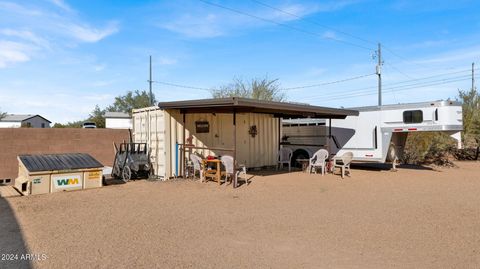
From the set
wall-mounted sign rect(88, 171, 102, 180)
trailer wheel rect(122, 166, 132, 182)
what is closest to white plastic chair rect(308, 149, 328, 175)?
trailer wheel rect(122, 166, 132, 182)

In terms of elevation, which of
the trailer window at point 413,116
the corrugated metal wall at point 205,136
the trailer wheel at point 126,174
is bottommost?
the trailer wheel at point 126,174

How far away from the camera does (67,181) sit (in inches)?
344

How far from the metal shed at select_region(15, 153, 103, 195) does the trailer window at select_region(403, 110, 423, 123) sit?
9855mm

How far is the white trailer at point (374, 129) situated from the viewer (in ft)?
36.4

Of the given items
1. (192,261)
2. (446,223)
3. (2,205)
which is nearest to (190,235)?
(192,261)

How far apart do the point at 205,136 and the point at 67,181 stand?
4.58 meters

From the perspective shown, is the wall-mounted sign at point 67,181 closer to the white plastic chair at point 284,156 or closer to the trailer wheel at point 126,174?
the trailer wheel at point 126,174

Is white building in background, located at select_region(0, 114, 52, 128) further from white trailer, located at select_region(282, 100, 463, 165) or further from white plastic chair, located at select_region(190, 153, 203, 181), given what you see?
white plastic chair, located at select_region(190, 153, 203, 181)

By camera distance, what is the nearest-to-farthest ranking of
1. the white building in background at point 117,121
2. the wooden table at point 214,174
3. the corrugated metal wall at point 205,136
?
1. the wooden table at point 214,174
2. the corrugated metal wall at point 205,136
3. the white building in background at point 117,121

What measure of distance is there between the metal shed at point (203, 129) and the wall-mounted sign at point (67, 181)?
8.46ft

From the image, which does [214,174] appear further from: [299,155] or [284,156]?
[299,155]

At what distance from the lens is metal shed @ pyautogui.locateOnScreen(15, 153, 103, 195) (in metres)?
8.27

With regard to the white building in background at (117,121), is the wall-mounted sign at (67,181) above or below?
below

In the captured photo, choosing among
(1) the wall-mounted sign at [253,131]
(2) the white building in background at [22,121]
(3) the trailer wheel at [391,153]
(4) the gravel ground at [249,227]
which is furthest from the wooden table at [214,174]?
(2) the white building in background at [22,121]
